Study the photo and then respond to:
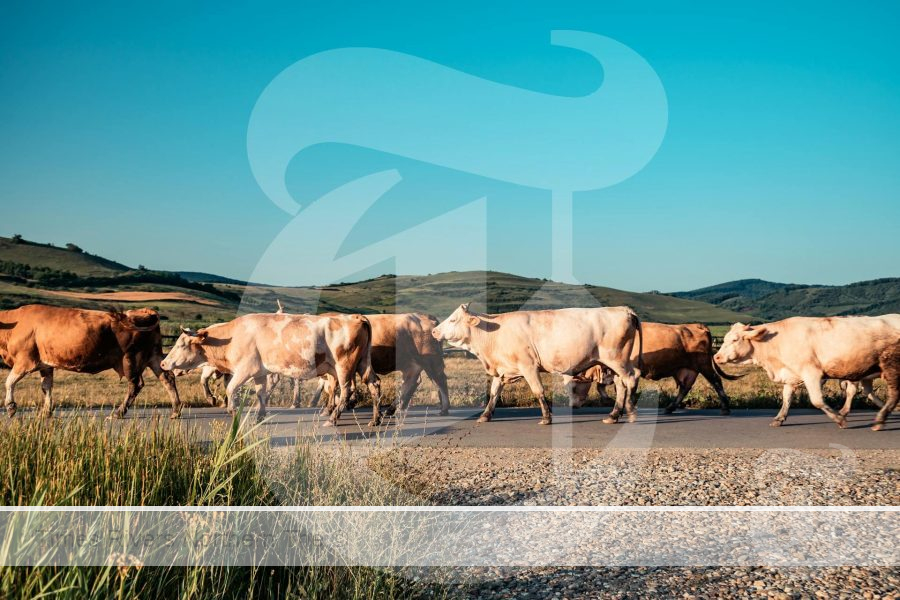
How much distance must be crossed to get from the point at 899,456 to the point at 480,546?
7401 millimetres

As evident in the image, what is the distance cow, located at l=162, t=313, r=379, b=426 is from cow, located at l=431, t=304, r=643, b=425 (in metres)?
2.78

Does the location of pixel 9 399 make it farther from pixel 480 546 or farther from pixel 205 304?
pixel 205 304

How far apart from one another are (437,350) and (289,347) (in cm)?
364

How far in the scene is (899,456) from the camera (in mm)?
10570

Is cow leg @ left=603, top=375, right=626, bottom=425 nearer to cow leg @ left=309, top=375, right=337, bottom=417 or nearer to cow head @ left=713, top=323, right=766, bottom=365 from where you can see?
cow head @ left=713, top=323, right=766, bottom=365

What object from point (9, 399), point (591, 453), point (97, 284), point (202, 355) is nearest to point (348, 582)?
point (591, 453)

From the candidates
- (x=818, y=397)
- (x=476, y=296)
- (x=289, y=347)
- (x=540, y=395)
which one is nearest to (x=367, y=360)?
(x=289, y=347)

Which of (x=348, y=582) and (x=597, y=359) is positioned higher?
(x=597, y=359)

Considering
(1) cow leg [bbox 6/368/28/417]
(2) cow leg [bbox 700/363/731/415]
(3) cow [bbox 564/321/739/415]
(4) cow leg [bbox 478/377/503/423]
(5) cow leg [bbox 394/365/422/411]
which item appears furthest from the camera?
(3) cow [bbox 564/321/739/415]

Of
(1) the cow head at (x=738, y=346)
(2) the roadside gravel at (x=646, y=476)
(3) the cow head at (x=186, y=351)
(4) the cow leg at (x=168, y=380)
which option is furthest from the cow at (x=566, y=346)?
(4) the cow leg at (x=168, y=380)

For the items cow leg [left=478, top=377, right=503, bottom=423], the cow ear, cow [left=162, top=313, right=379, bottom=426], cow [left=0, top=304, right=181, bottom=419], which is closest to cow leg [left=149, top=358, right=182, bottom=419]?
cow [left=0, top=304, right=181, bottom=419]

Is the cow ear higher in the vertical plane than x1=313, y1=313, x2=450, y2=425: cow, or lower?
higher

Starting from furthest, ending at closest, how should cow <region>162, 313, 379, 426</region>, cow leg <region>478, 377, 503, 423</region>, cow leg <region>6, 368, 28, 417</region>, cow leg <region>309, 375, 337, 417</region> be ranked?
cow leg <region>309, 375, 337, 417</region>, cow leg <region>478, 377, 503, 423</region>, cow leg <region>6, 368, 28, 417</region>, cow <region>162, 313, 379, 426</region>

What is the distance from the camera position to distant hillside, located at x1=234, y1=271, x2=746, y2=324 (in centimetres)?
6669
